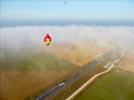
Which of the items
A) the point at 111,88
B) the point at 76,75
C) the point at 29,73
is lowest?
the point at 111,88

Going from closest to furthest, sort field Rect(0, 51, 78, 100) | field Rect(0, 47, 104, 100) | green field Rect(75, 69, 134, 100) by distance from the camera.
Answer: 1. field Rect(0, 51, 78, 100)
2. field Rect(0, 47, 104, 100)
3. green field Rect(75, 69, 134, 100)

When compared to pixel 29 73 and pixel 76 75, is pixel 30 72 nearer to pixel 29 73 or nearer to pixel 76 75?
pixel 29 73

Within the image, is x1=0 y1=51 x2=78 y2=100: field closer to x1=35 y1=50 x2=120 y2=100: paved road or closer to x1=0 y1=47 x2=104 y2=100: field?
x1=0 y1=47 x2=104 y2=100: field

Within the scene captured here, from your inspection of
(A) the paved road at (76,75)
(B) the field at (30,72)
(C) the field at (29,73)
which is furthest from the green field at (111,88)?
(C) the field at (29,73)

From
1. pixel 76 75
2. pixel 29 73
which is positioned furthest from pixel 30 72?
pixel 76 75

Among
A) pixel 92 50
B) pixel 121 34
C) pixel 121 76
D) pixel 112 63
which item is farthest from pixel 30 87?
pixel 121 34

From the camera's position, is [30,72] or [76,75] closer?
[30,72]

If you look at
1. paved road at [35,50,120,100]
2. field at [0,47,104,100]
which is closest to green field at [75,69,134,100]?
paved road at [35,50,120,100]

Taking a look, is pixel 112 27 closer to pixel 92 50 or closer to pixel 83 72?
pixel 92 50

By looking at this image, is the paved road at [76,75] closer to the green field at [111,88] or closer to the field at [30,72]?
the field at [30,72]
